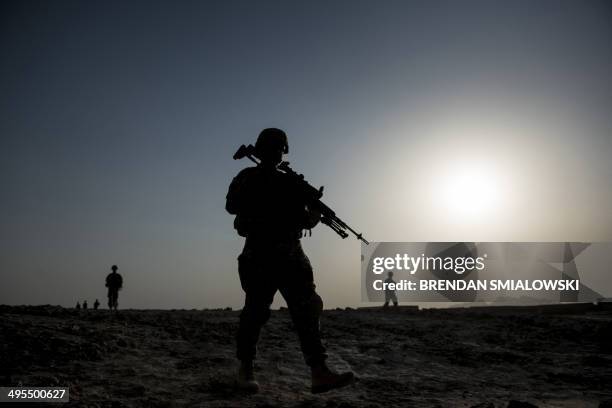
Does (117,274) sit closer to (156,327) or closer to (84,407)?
(156,327)

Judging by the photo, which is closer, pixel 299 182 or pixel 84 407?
pixel 84 407

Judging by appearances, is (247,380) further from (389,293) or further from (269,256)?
(389,293)

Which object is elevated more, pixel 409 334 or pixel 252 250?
pixel 252 250

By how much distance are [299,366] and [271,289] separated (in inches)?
65.5

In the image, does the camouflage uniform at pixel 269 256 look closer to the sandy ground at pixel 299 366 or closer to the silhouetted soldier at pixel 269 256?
the silhouetted soldier at pixel 269 256

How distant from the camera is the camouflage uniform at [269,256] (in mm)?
3746

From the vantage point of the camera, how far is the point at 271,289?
3.81 metres

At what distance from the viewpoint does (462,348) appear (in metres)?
6.61

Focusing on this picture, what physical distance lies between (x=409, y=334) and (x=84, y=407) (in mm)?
6386

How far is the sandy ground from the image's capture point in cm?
357

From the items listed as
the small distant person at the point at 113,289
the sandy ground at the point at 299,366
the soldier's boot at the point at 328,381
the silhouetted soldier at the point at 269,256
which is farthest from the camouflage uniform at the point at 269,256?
the small distant person at the point at 113,289

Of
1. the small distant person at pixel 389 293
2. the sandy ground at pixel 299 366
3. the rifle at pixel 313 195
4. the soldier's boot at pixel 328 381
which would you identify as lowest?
the sandy ground at pixel 299 366

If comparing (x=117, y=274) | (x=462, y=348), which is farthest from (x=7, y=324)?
(x=117, y=274)

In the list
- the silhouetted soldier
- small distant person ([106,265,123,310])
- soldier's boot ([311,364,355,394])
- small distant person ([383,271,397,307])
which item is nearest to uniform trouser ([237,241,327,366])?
the silhouetted soldier
